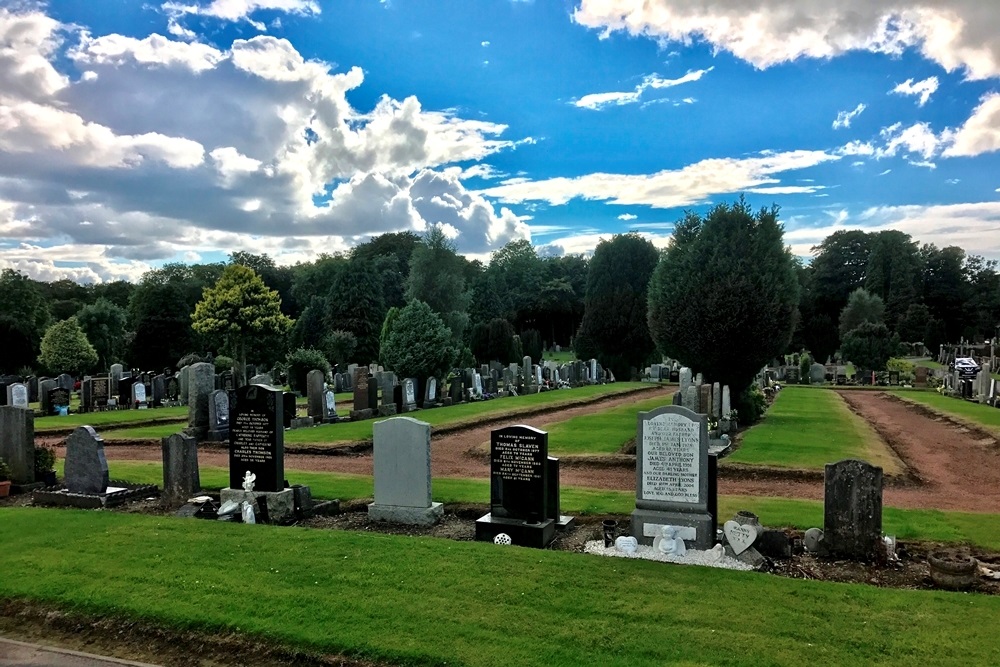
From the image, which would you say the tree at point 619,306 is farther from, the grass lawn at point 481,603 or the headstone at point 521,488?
the grass lawn at point 481,603

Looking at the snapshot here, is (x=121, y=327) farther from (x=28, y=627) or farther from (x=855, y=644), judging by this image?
(x=855, y=644)

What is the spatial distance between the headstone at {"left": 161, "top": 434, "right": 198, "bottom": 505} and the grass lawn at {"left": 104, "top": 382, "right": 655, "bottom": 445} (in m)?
7.19

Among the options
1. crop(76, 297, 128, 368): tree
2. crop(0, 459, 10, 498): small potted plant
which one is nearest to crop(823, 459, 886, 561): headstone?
crop(0, 459, 10, 498): small potted plant

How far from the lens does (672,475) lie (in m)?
9.08

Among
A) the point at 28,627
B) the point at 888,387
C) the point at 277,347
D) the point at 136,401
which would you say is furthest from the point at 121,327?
the point at 888,387

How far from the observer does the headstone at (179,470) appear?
11320 millimetres

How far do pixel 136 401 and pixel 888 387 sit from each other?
43.4 metres

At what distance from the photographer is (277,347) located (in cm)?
4484

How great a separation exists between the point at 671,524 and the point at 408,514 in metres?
4.10

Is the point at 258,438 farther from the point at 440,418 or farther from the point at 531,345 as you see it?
the point at 531,345

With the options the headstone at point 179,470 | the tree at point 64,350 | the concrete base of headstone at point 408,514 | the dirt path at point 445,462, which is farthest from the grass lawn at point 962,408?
the tree at point 64,350

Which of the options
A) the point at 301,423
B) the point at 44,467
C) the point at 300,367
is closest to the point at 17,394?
the point at 301,423

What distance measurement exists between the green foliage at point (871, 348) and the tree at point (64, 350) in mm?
51610

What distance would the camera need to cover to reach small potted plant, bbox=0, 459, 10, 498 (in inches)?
480
